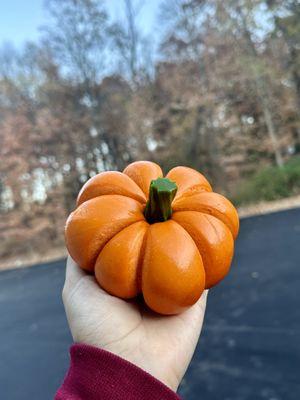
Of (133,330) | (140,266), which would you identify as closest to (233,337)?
(133,330)

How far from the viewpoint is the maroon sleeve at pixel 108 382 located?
100 centimetres

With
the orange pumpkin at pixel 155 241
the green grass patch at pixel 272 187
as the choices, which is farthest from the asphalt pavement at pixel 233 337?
the green grass patch at pixel 272 187

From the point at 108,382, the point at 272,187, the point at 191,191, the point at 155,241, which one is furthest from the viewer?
the point at 272,187

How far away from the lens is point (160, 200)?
1.16 meters

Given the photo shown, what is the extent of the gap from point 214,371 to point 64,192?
11001mm

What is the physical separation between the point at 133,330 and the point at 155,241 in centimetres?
31

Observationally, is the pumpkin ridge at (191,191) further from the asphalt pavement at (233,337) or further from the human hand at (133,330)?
the asphalt pavement at (233,337)

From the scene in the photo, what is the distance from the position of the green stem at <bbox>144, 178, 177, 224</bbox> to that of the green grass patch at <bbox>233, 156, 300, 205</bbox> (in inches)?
440

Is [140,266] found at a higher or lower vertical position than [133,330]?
higher

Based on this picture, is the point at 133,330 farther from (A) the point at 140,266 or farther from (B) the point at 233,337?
(B) the point at 233,337

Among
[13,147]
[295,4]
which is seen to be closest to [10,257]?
[13,147]

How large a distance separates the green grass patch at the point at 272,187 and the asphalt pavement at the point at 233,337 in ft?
16.6

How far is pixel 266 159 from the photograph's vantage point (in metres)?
14.6

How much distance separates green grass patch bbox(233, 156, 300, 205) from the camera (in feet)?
38.6
